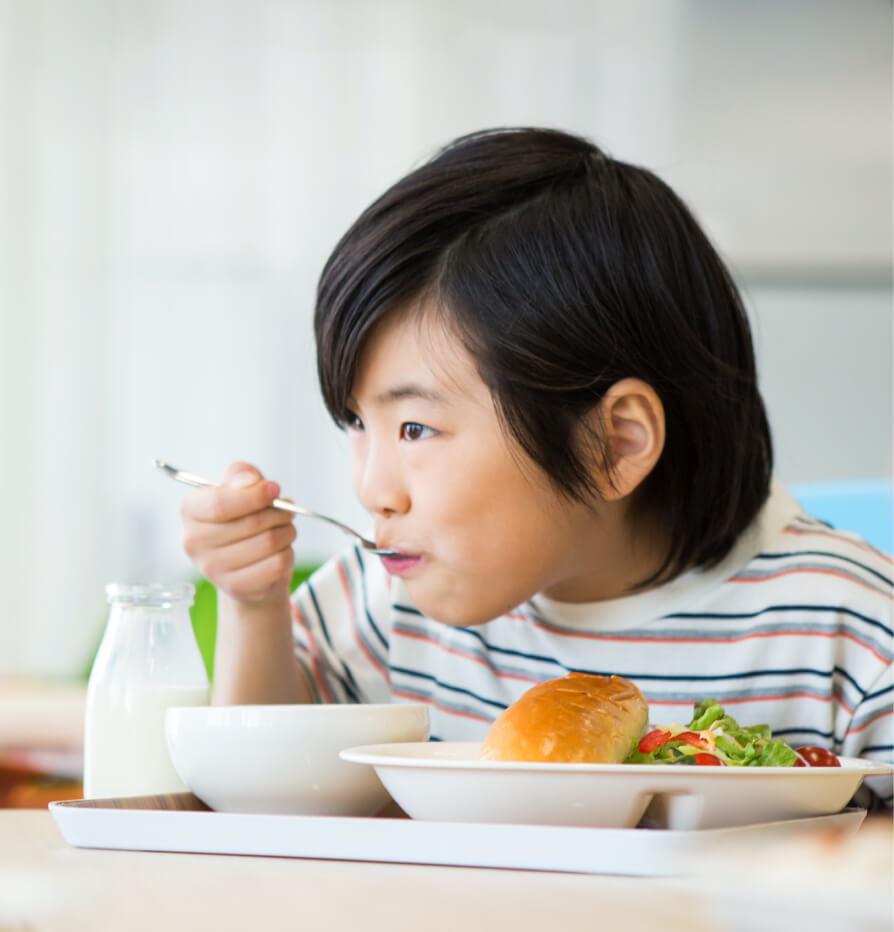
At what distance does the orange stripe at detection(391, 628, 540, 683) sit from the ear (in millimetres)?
216

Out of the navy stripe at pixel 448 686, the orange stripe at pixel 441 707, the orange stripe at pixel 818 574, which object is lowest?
the orange stripe at pixel 441 707

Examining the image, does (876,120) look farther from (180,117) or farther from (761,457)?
(761,457)

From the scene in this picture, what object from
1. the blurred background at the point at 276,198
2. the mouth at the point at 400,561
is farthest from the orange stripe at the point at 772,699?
the blurred background at the point at 276,198

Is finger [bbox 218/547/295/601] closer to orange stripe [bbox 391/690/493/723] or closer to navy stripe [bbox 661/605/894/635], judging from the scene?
orange stripe [bbox 391/690/493/723]

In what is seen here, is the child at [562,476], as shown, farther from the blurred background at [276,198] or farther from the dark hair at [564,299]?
the blurred background at [276,198]

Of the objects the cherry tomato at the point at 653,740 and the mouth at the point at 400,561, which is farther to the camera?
the mouth at the point at 400,561

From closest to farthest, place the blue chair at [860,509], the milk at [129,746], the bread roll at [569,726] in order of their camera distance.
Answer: the bread roll at [569,726] < the milk at [129,746] < the blue chair at [860,509]

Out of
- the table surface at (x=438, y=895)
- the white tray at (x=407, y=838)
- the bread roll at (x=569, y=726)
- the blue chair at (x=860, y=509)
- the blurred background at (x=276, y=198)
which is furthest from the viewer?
the blurred background at (x=276, y=198)

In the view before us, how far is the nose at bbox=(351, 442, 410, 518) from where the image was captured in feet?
2.91

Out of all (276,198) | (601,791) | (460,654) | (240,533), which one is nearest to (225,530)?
(240,533)

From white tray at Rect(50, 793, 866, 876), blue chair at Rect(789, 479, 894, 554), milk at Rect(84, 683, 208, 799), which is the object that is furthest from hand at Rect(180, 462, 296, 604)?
blue chair at Rect(789, 479, 894, 554)

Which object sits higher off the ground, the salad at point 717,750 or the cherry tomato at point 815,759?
the salad at point 717,750

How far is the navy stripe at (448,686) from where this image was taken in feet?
3.49

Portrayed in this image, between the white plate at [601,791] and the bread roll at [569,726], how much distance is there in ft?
0.16
